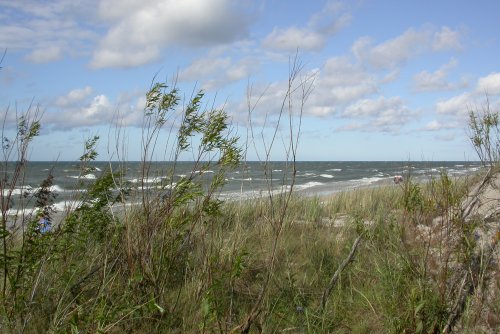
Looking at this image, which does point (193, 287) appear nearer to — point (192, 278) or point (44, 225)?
point (192, 278)

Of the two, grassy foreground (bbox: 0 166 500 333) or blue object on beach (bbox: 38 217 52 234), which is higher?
blue object on beach (bbox: 38 217 52 234)

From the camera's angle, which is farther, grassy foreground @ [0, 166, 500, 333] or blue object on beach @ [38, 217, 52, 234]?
blue object on beach @ [38, 217, 52, 234]

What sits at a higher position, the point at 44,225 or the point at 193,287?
the point at 44,225

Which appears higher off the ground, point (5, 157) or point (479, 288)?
point (5, 157)

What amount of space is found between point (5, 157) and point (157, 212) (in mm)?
1303

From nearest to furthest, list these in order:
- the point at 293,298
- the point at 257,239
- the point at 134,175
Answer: the point at 293,298
the point at 134,175
the point at 257,239

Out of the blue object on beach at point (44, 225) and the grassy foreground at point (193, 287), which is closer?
the grassy foreground at point (193, 287)

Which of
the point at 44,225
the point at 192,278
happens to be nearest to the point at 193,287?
the point at 192,278

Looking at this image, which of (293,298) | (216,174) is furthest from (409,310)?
(216,174)

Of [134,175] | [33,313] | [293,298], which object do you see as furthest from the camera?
[134,175]

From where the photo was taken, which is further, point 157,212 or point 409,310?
point 157,212

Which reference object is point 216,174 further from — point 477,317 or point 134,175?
point 477,317

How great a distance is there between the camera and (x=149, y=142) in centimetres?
355

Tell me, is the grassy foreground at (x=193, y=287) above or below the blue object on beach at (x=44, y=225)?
below
